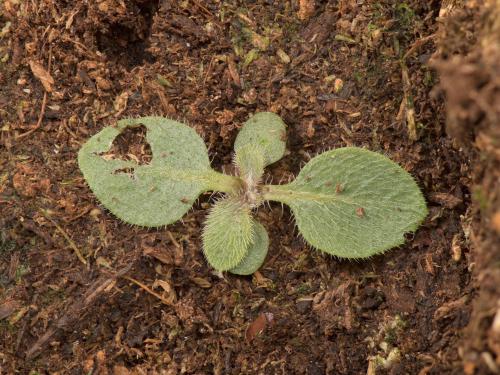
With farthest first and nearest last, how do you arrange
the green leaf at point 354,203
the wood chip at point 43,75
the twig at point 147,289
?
the wood chip at point 43,75 < the twig at point 147,289 < the green leaf at point 354,203

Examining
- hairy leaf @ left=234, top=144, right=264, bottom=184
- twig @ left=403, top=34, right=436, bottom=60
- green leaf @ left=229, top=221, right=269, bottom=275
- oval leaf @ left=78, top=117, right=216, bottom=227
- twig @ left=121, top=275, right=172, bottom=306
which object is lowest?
twig @ left=121, top=275, right=172, bottom=306

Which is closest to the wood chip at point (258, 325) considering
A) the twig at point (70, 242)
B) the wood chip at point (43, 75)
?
the twig at point (70, 242)

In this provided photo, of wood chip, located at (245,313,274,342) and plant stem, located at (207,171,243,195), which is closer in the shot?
wood chip, located at (245,313,274,342)

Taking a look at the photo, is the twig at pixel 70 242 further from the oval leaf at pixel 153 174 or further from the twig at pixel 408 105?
the twig at pixel 408 105

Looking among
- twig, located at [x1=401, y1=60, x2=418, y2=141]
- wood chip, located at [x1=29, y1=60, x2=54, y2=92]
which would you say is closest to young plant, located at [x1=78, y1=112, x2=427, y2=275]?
twig, located at [x1=401, y1=60, x2=418, y2=141]

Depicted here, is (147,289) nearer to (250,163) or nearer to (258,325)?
(258,325)

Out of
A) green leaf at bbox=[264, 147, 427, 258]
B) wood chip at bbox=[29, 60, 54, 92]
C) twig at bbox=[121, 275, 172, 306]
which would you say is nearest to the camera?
green leaf at bbox=[264, 147, 427, 258]

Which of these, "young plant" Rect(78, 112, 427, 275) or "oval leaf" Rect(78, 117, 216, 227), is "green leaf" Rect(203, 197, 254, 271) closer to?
"young plant" Rect(78, 112, 427, 275)
